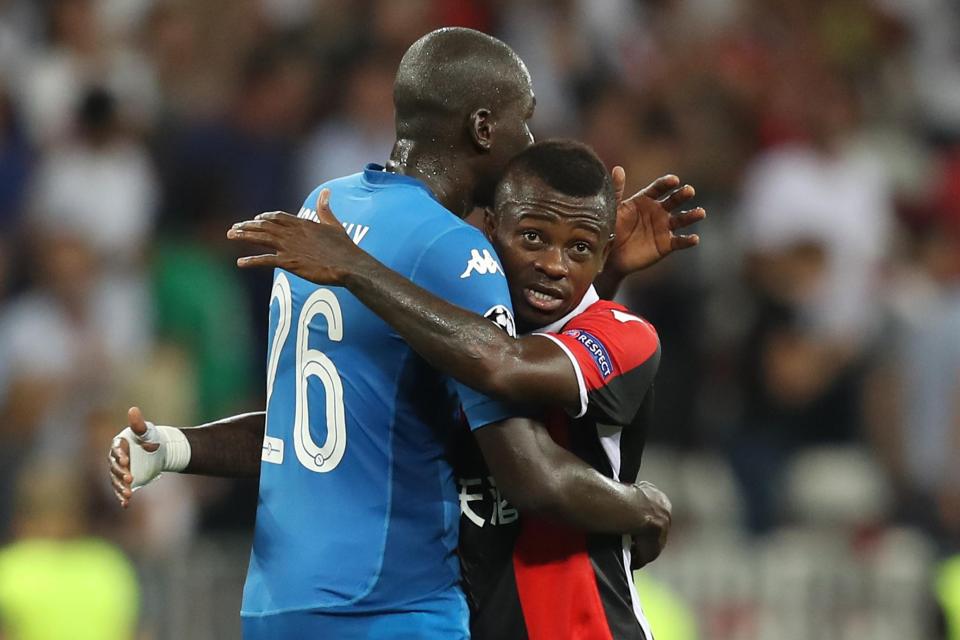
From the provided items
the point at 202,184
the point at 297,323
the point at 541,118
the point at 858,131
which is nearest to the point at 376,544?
the point at 297,323

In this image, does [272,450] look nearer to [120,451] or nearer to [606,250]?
[120,451]

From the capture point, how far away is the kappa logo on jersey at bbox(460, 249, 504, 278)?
4.30 metres

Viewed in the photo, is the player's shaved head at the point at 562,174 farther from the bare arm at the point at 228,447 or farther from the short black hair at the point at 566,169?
the bare arm at the point at 228,447

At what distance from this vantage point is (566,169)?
4.52m

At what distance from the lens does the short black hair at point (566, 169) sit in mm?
4504

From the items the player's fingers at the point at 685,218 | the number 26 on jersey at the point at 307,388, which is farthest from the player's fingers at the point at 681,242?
the number 26 on jersey at the point at 307,388

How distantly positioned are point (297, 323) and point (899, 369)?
21.4 ft

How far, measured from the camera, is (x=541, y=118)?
439 inches

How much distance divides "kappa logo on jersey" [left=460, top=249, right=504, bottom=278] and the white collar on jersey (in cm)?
35

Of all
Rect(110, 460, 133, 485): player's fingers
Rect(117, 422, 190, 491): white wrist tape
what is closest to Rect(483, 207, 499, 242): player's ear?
Rect(117, 422, 190, 491): white wrist tape

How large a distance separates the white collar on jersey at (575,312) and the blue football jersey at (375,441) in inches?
12.8

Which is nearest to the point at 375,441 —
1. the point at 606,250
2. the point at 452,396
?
the point at 452,396

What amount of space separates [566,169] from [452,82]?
1.18ft

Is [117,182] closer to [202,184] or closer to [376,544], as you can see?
[202,184]
